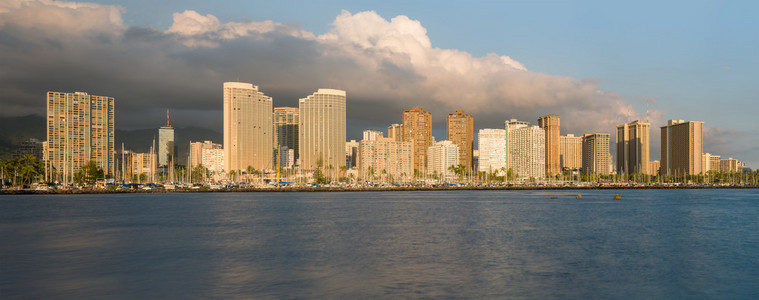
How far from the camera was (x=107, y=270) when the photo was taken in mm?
40906

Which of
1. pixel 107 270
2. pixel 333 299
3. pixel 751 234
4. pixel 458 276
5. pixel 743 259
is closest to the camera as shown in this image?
pixel 333 299

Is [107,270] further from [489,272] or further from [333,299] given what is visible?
[489,272]

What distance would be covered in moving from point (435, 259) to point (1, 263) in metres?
35.1

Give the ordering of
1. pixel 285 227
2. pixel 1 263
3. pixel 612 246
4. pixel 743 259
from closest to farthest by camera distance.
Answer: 1. pixel 1 263
2. pixel 743 259
3. pixel 612 246
4. pixel 285 227

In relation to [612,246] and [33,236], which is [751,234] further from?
[33,236]

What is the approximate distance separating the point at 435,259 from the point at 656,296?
17.2 meters

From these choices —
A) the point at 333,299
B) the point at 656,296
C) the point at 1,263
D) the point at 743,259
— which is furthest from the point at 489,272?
the point at 1,263

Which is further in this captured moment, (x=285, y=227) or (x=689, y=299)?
(x=285, y=227)

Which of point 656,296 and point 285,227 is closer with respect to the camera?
point 656,296

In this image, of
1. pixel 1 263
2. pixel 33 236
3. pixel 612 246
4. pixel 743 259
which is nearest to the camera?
pixel 1 263

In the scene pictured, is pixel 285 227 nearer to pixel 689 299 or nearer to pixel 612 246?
pixel 612 246

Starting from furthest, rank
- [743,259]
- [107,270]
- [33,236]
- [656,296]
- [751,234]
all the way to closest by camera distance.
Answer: [751,234] < [33,236] < [743,259] < [107,270] < [656,296]

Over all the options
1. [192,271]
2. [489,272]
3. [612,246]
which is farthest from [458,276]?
[612,246]

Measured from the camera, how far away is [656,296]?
110 ft
